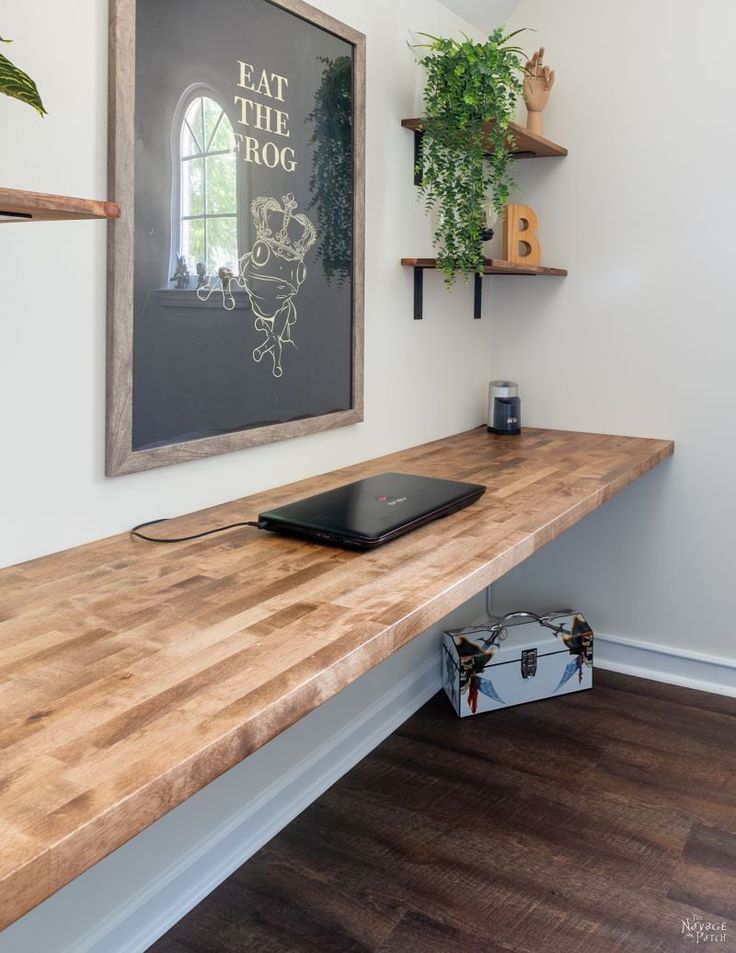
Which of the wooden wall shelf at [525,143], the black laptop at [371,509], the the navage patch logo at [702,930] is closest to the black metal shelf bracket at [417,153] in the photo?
the wooden wall shelf at [525,143]

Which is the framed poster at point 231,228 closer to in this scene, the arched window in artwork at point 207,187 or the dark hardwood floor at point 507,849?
the arched window in artwork at point 207,187

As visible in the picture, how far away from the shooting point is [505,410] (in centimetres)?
289

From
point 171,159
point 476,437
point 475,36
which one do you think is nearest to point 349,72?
point 171,159

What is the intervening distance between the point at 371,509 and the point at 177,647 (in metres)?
0.68

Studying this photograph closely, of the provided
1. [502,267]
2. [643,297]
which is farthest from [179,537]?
[643,297]

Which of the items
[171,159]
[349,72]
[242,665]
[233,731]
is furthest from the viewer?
[349,72]

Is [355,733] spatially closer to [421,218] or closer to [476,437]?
[476,437]

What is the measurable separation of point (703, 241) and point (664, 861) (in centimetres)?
177

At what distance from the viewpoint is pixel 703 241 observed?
2.70m

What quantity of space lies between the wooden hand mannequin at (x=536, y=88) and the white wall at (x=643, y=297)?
10cm

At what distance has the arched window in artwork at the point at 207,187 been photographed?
1657mm

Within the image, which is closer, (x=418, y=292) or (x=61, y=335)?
(x=61, y=335)

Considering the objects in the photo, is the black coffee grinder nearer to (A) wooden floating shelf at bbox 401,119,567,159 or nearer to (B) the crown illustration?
(A) wooden floating shelf at bbox 401,119,567,159

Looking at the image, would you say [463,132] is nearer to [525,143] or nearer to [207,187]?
[525,143]
